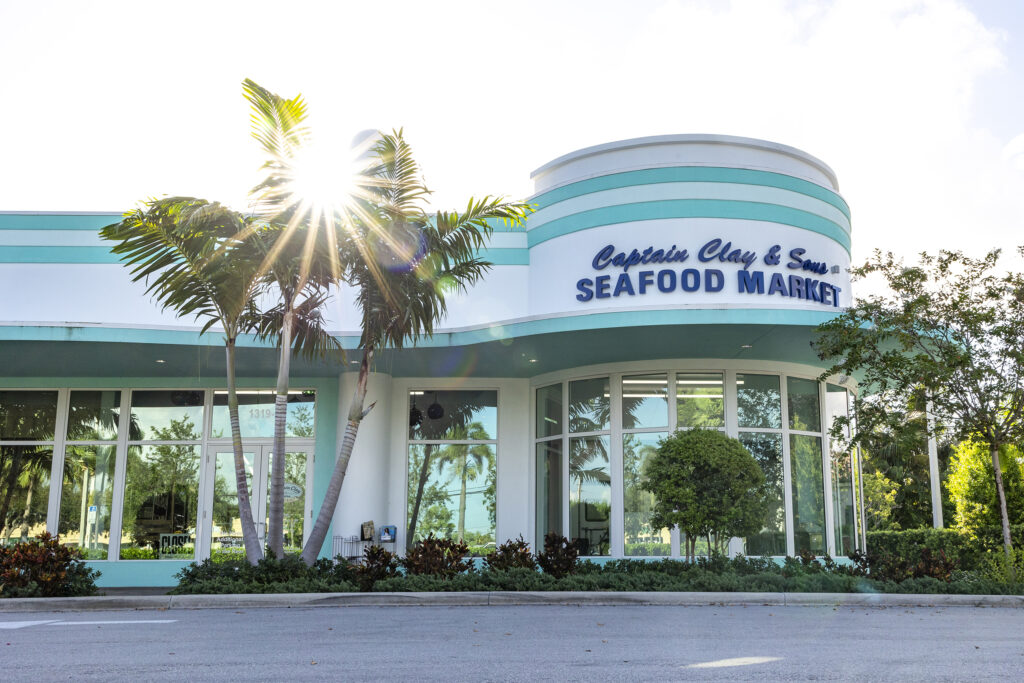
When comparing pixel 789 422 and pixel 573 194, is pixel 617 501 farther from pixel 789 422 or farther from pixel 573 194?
pixel 573 194

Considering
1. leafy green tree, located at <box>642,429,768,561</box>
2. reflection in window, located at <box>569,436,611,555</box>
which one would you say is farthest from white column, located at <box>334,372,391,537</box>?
leafy green tree, located at <box>642,429,768,561</box>

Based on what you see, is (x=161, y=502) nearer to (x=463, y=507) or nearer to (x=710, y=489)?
(x=463, y=507)

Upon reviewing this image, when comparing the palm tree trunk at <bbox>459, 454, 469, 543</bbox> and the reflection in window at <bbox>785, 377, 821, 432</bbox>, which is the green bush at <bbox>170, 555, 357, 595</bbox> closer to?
the palm tree trunk at <bbox>459, 454, 469, 543</bbox>

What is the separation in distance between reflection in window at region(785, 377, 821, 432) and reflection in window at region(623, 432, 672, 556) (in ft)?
7.34

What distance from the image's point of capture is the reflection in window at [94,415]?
1631 cm

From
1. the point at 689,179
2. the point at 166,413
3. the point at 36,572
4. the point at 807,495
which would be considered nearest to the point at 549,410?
the point at 807,495

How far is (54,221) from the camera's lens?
55.3ft

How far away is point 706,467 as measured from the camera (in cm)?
1202

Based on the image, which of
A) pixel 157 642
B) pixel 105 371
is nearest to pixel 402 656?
pixel 157 642

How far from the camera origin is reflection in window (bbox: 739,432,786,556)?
13938mm

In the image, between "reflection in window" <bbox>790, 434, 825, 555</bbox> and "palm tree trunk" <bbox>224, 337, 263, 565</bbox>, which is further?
"reflection in window" <bbox>790, 434, 825, 555</bbox>

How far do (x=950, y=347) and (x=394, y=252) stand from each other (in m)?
7.54

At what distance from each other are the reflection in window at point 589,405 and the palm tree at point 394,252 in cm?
382

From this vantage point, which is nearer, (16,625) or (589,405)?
(16,625)
